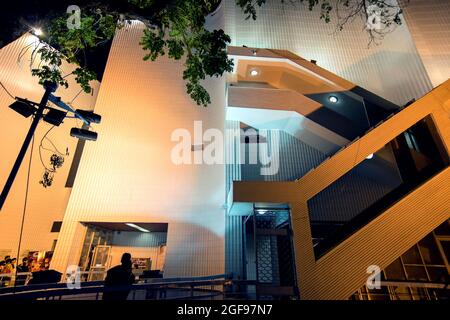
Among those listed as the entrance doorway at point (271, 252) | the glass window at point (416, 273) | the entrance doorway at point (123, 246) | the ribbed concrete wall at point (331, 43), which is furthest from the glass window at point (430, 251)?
the entrance doorway at point (123, 246)

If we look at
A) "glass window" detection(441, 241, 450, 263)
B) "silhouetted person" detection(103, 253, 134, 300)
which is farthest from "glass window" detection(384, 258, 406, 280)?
"silhouetted person" detection(103, 253, 134, 300)

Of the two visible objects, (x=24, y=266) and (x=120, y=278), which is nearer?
(x=120, y=278)

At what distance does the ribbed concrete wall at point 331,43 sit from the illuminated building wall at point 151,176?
417 centimetres

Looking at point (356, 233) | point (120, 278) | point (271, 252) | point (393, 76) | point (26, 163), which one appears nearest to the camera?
point (120, 278)

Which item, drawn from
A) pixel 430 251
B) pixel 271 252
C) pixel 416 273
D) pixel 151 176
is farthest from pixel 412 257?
pixel 151 176

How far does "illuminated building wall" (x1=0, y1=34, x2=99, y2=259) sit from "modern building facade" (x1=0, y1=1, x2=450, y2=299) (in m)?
0.06

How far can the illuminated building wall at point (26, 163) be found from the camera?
9922 millimetres

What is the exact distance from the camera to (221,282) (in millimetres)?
5562

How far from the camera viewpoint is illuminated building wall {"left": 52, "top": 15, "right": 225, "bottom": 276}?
9.68 meters

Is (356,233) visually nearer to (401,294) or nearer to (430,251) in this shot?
(401,294)

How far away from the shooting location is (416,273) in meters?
7.80

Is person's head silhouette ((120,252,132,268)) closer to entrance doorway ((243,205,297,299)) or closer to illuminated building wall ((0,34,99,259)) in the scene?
entrance doorway ((243,205,297,299))

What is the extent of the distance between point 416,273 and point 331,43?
12.2m

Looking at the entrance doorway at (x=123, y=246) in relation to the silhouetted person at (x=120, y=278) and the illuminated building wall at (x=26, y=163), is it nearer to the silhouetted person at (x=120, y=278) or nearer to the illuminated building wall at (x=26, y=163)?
the illuminated building wall at (x=26, y=163)
